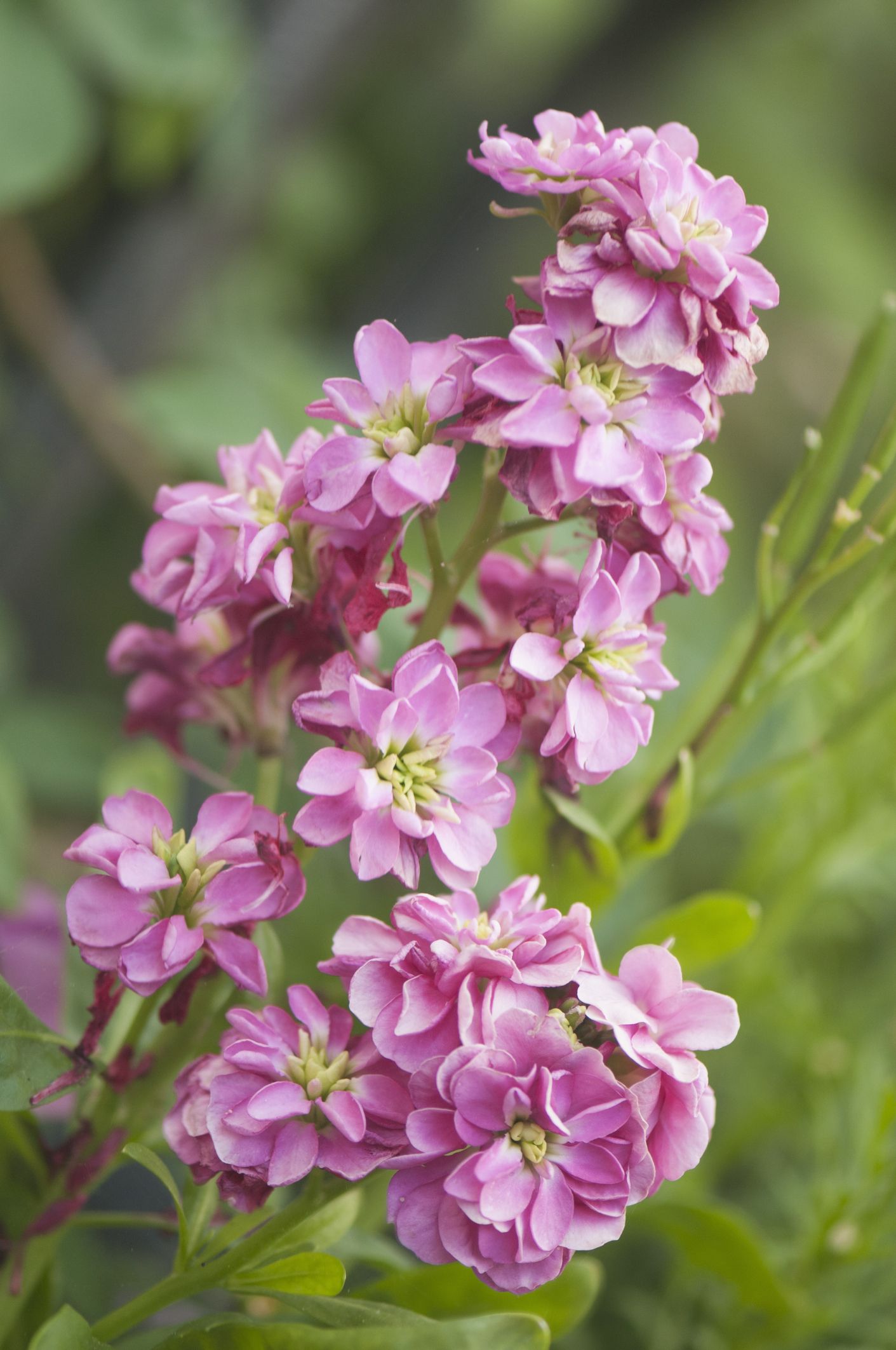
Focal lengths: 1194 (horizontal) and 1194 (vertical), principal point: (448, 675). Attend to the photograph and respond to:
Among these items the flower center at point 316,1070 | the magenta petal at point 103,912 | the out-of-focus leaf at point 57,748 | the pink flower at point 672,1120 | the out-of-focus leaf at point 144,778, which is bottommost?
the out-of-focus leaf at point 57,748

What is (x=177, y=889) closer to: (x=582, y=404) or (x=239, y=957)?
(x=239, y=957)

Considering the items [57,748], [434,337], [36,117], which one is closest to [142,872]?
Result: [57,748]

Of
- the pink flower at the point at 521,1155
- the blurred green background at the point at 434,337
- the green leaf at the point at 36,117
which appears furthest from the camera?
the green leaf at the point at 36,117

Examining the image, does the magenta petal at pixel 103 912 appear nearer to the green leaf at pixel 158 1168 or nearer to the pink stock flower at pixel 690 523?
the green leaf at pixel 158 1168

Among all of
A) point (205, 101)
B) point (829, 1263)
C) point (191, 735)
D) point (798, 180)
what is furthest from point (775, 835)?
point (798, 180)

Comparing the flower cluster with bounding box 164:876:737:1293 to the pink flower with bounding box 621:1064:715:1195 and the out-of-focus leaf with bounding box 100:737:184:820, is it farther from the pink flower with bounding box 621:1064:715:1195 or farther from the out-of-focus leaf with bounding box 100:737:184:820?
the out-of-focus leaf with bounding box 100:737:184:820

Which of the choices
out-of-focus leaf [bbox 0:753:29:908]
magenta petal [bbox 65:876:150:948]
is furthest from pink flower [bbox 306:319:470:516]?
out-of-focus leaf [bbox 0:753:29:908]

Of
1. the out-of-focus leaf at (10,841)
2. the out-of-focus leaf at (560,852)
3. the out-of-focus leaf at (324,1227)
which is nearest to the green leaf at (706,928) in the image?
the out-of-focus leaf at (560,852)
